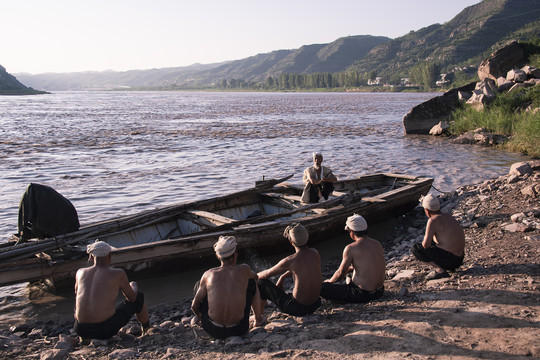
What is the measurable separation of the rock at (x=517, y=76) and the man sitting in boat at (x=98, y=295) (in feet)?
Result: 92.5

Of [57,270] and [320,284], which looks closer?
[320,284]

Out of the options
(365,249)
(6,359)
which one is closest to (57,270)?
(6,359)

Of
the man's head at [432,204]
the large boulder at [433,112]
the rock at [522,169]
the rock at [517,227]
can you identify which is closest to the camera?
the man's head at [432,204]

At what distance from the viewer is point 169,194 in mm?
15797

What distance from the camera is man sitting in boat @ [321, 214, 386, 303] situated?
6.12 meters

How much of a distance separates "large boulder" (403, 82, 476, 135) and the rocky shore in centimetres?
2337

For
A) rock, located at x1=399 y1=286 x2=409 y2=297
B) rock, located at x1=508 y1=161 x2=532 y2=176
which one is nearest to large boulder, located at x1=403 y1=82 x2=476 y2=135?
rock, located at x1=508 y1=161 x2=532 y2=176

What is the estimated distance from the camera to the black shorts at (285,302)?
5.98 meters

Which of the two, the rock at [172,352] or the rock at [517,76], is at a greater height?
the rock at [517,76]

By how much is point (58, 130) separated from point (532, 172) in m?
32.9

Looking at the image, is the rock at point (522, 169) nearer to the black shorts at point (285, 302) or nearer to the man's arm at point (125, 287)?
the black shorts at point (285, 302)

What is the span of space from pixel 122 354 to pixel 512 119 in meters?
23.4

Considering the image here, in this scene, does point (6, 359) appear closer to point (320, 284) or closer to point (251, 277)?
point (251, 277)

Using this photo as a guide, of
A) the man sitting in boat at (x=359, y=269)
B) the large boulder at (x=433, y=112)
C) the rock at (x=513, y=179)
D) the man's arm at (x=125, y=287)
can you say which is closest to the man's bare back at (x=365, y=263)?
the man sitting in boat at (x=359, y=269)
